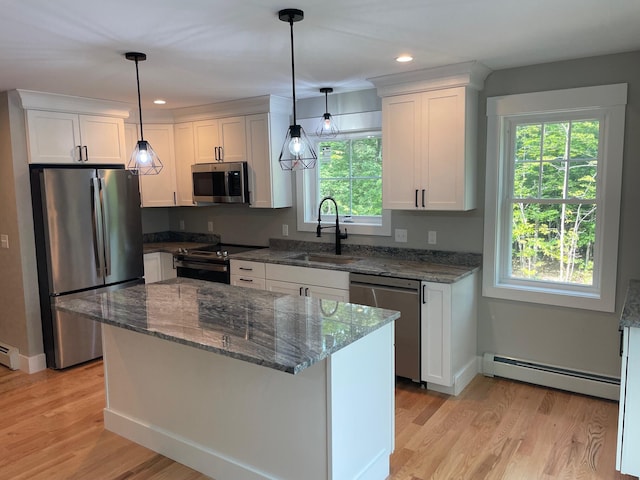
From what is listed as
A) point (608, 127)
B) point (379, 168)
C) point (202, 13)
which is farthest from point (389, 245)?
point (202, 13)

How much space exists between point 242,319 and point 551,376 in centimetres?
239

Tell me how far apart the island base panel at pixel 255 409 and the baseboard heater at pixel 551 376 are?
1.51 meters

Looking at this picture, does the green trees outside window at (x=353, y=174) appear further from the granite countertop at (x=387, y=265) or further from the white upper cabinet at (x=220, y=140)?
the white upper cabinet at (x=220, y=140)

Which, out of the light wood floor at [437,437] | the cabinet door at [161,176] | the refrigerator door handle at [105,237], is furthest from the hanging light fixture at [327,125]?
the light wood floor at [437,437]

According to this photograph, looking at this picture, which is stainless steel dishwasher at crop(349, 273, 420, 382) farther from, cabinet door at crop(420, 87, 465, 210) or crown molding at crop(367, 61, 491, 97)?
crown molding at crop(367, 61, 491, 97)

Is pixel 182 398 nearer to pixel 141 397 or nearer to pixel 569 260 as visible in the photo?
pixel 141 397

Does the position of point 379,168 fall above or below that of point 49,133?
below

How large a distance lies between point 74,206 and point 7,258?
0.72 metres

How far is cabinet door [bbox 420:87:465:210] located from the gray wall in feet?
0.95

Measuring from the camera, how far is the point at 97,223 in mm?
4164

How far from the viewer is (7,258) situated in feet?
13.3

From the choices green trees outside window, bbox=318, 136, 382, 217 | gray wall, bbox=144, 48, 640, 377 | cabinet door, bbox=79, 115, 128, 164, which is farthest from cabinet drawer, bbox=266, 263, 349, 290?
cabinet door, bbox=79, 115, 128, 164

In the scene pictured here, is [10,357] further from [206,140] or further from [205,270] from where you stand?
[206,140]

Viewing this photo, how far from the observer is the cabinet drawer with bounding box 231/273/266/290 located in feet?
14.1
